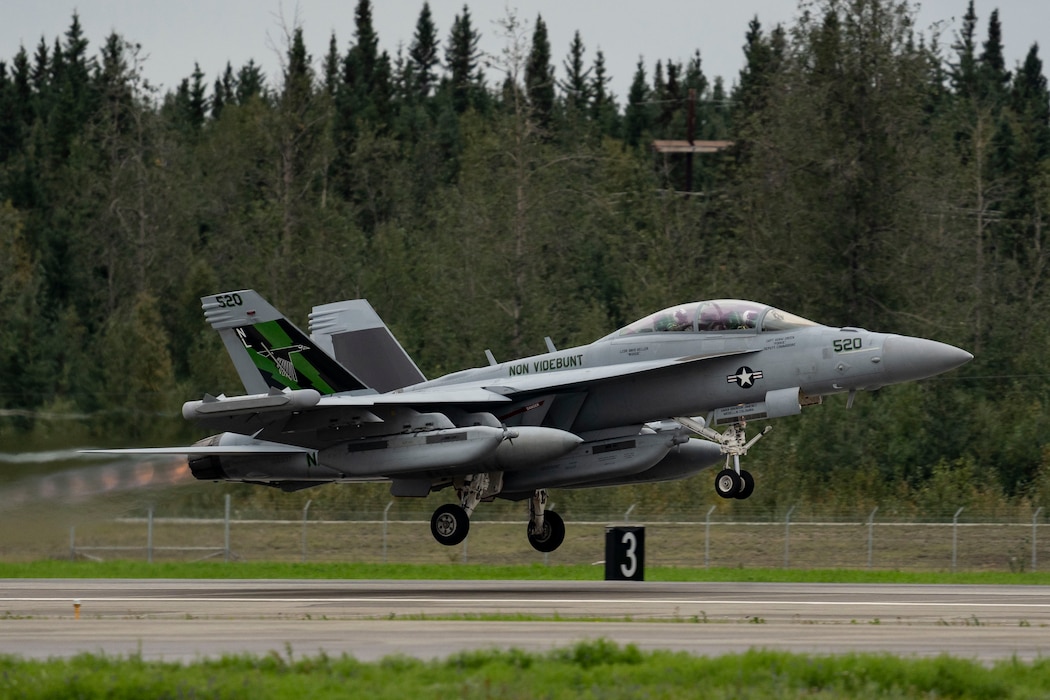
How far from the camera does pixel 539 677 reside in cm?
1096

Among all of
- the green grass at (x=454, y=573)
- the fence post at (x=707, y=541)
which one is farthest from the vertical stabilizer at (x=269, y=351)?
the fence post at (x=707, y=541)

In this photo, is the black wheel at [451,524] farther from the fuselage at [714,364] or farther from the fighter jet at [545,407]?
the fuselage at [714,364]

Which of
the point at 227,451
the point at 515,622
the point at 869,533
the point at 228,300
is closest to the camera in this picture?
the point at 515,622

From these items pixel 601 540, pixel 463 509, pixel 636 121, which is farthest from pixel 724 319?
pixel 636 121

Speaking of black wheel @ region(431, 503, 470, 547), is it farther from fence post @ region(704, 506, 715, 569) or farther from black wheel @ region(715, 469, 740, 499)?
fence post @ region(704, 506, 715, 569)

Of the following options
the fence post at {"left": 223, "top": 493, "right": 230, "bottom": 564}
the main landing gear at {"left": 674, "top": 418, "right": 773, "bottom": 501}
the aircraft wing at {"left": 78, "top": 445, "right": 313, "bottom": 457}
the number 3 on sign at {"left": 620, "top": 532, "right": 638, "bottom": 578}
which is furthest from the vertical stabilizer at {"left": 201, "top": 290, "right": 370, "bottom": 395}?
the fence post at {"left": 223, "top": 493, "right": 230, "bottom": 564}

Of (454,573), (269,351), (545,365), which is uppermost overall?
(269,351)

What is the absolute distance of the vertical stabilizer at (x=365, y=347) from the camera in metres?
28.6

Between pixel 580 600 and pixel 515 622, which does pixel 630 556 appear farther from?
pixel 515 622

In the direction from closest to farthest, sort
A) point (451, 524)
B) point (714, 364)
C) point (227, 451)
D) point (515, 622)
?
point (515, 622), point (714, 364), point (451, 524), point (227, 451)

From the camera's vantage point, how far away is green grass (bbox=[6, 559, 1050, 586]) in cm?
2808

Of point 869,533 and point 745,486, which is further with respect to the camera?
point 869,533

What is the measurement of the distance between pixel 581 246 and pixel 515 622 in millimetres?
45090

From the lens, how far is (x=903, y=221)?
47.6 m
